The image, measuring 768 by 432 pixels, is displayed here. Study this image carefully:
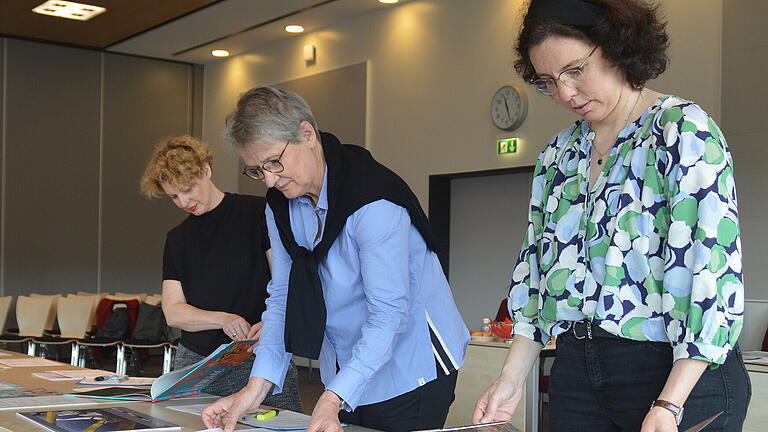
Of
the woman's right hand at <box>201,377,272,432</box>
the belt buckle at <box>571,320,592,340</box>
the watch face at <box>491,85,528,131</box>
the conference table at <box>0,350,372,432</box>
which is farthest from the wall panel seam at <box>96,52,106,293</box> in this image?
the belt buckle at <box>571,320,592,340</box>

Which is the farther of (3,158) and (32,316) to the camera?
(3,158)

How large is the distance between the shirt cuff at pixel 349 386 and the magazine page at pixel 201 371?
2.26 feet

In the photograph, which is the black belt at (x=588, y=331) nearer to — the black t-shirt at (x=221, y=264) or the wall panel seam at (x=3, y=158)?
the black t-shirt at (x=221, y=264)

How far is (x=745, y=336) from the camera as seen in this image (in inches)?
233

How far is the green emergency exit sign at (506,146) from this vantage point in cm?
782

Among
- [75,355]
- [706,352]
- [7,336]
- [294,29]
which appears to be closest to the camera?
[706,352]

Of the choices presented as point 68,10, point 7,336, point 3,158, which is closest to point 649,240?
point 7,336

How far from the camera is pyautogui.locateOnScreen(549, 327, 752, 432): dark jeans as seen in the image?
1503mm

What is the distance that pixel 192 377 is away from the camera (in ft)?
8.43

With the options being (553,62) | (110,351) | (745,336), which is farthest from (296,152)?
(110,351)

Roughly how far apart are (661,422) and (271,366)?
114 cm

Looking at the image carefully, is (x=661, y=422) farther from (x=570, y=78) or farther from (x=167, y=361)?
(x=167, y=361)

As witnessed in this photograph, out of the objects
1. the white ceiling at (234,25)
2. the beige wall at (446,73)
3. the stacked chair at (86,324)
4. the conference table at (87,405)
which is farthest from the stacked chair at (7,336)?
the conference table at (87,405)

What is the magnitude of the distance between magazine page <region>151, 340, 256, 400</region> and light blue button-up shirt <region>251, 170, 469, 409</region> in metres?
0.27
